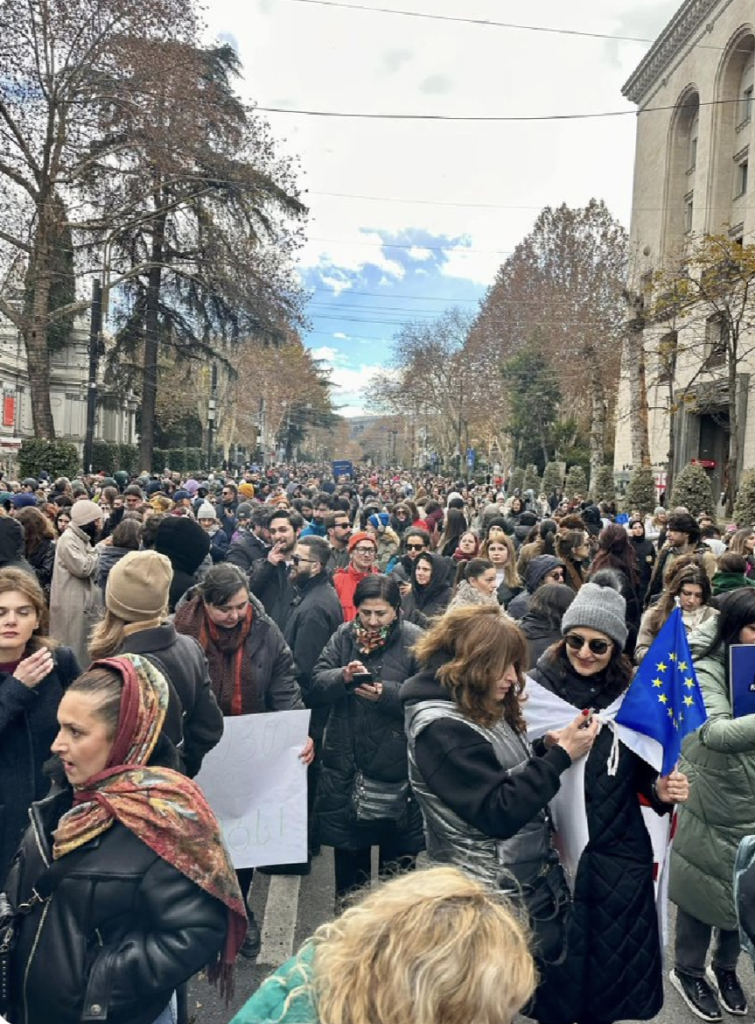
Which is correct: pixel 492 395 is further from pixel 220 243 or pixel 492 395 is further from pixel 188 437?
pixel 220 243

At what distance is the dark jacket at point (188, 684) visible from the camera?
3223 mm

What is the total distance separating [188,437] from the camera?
5544 centimetres

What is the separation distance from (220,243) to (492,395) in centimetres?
2573

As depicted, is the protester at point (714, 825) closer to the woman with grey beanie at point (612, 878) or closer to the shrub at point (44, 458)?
the woman with grey beanie at point (612, 878)

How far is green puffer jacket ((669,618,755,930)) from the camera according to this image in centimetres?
340

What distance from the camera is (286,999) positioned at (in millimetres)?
1348

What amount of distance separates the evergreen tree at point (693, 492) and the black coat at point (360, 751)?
18.0 m

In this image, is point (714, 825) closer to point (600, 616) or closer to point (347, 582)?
point (600, 616)

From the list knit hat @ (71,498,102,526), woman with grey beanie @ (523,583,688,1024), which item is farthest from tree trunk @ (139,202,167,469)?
woman with grey beanie @ (523,583,688,1024)

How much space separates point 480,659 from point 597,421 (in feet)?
108

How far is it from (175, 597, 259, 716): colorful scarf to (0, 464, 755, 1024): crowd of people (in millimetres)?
11

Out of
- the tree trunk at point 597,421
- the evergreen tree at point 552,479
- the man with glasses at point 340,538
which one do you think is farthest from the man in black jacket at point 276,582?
the evergreen tree at point 552,479

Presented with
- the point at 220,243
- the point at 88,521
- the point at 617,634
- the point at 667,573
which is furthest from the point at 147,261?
the point at 617,634

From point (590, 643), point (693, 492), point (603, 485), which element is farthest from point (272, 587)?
point (603, 485)
